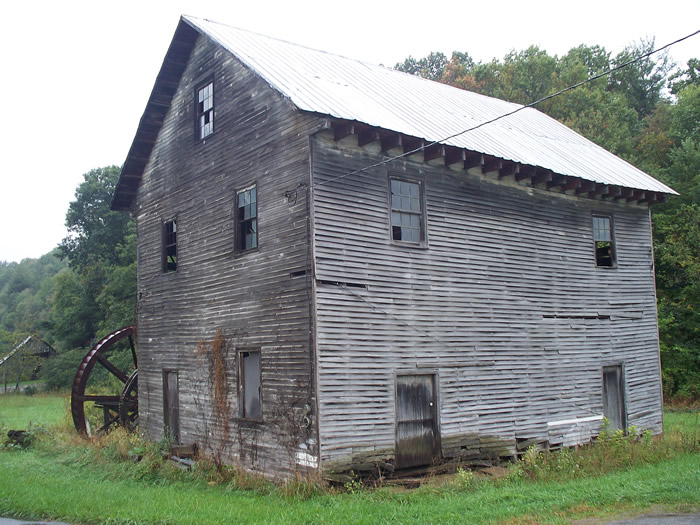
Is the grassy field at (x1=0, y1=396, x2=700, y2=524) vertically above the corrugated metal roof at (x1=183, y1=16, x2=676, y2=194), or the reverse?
the corrugated metal roof at (x1=183, y1=16, x2=676, y2=194)

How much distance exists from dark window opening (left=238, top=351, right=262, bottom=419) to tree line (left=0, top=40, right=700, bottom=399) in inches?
823

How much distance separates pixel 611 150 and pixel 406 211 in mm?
25403

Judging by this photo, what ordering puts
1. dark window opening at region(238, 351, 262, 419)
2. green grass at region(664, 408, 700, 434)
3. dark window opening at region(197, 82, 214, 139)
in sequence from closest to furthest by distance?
dark window opening at region(238, 351, 262, 419) → dark window opening at region(197, 82, 214, 139) → green grass at region(664, 408, 700, 434)

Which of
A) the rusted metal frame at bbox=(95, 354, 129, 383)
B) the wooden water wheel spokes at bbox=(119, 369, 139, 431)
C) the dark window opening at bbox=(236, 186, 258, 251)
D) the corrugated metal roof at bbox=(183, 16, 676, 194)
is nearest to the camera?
the corrugated metal roof at bbox=(183, 16, 676, 194)

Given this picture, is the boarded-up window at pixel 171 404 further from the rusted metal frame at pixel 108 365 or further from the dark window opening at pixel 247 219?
the rusted metal frame at pixel 108 365

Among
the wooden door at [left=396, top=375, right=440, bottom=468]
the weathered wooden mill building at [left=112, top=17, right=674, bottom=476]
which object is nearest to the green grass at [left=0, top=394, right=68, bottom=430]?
the weathered wooden mill building at [left=112, top=17, right=674, bottom=476]

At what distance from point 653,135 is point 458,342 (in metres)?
30.2

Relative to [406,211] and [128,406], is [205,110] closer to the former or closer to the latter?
[406,211]

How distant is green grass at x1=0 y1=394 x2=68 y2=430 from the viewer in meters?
25.6

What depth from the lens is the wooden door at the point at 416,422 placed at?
12.6 m

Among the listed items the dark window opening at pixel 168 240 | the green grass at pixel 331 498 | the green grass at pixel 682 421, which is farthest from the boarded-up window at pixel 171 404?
the green grass at pixel 682 421

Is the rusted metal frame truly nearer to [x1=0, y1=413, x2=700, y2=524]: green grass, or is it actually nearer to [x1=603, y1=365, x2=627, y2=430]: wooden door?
[x1=0, y1=413, x2=700, y2=524]: green grass

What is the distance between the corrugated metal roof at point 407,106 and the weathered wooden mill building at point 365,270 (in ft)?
0.37

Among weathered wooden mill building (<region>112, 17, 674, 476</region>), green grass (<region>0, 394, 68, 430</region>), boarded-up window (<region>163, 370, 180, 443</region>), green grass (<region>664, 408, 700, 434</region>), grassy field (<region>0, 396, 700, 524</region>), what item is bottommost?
green grass (<region>0, 394, 68, 430</region>)
